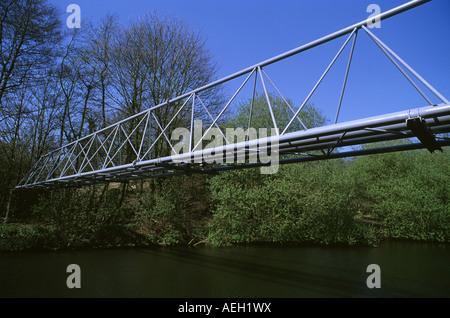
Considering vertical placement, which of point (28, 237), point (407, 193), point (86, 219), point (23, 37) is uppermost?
point (23, 37)

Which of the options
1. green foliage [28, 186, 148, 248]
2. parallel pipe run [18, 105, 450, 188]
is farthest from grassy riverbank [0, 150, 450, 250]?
parallel pipe run [18, 105, 450, 188]

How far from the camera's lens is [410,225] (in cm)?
1568

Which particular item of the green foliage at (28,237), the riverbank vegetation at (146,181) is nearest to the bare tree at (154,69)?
the riverbank vegetation at (146,181)

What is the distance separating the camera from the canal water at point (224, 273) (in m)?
7.35

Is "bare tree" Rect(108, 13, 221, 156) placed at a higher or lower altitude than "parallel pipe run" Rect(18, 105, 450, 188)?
higher

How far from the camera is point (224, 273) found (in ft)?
29.7

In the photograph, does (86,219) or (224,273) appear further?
(86,219)

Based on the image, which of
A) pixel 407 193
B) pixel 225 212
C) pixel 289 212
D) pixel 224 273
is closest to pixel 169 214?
pixel 225 212

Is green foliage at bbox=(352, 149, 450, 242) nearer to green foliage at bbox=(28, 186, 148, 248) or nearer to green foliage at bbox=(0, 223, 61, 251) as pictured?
green foliage at bbox=(28, 186, 148, 248)

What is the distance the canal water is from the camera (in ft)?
24.1

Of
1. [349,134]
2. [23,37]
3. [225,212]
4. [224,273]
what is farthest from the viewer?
[225,212]

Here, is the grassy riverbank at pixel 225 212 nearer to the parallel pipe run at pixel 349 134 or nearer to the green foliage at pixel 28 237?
the green foliage at pixel 28 237

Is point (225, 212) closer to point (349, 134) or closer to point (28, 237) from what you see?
point (28, 237)

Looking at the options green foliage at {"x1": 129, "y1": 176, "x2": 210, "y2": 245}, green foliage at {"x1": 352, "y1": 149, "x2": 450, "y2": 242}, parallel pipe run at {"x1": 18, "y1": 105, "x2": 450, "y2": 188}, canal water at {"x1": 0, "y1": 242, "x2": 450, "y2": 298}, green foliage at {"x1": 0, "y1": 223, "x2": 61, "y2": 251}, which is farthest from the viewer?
green foliage at {"x1": 352, "y1": 149, "x2": 450, "y2": 242}
